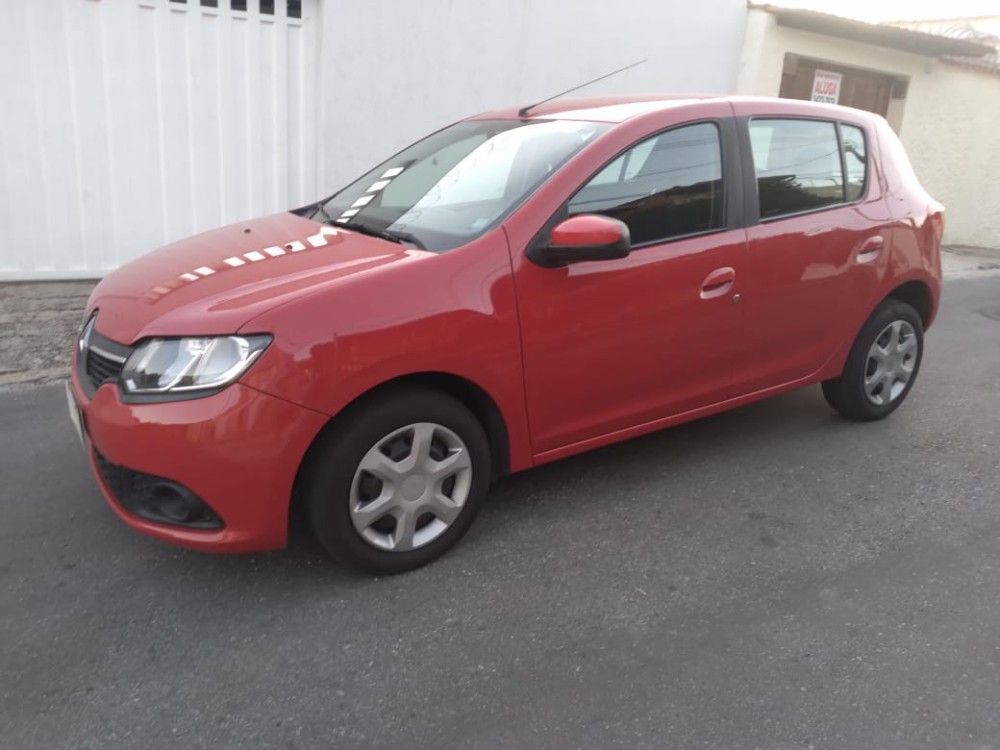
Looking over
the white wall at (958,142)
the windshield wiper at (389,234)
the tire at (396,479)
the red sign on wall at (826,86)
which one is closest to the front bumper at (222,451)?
the tire at (396,479)

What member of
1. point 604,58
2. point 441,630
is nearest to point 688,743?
point 441,630

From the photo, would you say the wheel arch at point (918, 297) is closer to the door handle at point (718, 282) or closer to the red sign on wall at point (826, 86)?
the door handle at point (718, 282)

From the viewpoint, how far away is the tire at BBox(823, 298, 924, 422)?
4527 millimetres

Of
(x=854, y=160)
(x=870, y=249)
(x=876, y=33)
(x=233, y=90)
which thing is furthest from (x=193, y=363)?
(x=876, y=33)

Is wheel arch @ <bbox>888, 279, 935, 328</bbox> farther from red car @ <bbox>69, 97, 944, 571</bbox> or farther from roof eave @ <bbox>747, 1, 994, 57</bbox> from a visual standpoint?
roof eave @ <bbox>747, 1, 994, 57</bbox>

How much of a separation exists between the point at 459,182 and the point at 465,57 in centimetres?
453

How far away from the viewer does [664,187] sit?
3627 mm

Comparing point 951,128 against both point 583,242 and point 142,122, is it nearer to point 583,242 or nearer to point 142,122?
point 142,122

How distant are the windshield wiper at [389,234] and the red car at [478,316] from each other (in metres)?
0.02

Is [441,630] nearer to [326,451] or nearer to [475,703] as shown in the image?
[475,703]

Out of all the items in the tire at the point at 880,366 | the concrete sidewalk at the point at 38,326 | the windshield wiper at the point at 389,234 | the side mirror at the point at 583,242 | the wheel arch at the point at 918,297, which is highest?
the side mirror at the point at 583,242

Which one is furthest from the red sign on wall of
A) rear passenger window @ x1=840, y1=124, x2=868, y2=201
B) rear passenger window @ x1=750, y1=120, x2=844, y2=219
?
rear passenger window @ x1=750, y1=120, x2=844, y2=219

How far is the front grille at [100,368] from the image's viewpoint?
291 cm

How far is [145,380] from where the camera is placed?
9.16 feet
